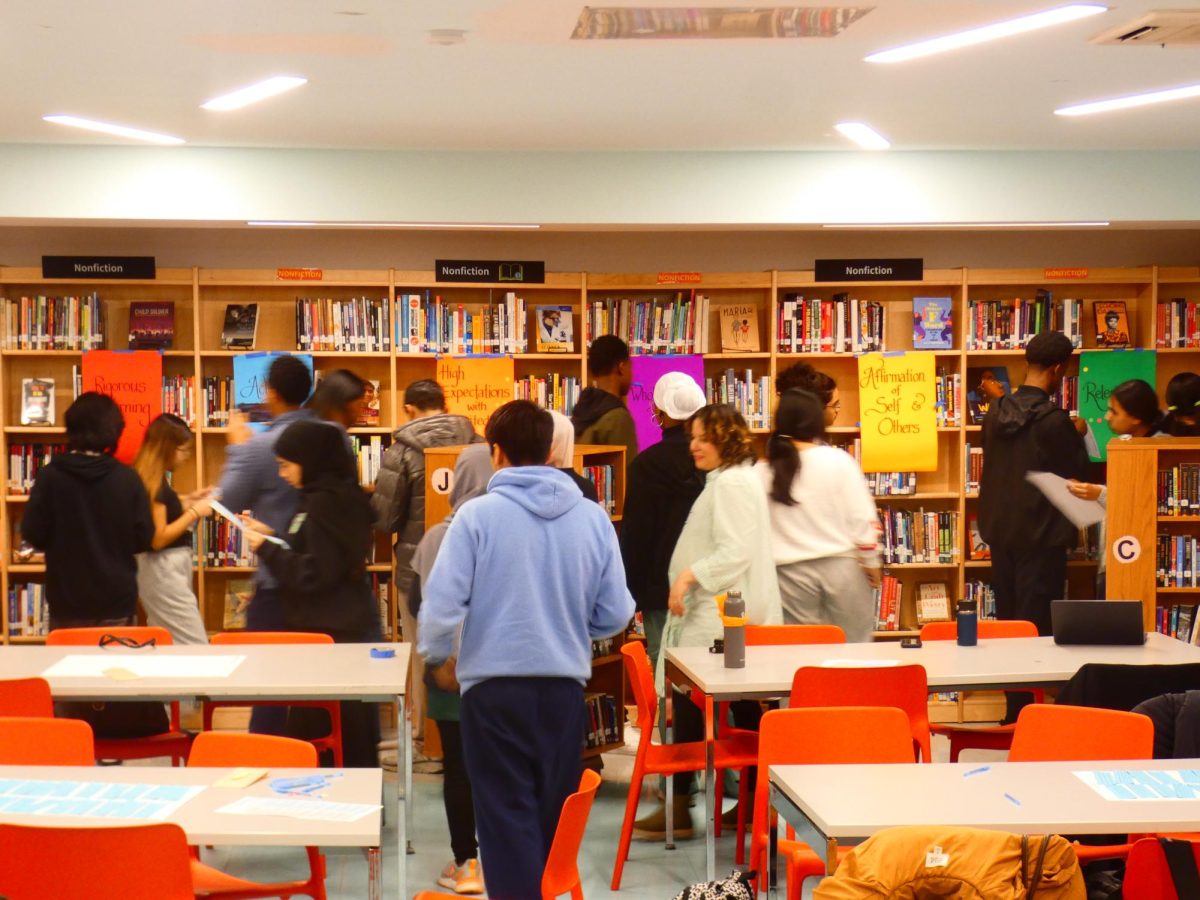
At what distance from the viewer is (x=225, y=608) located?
26.1 feet

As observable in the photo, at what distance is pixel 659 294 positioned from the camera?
8133 millimetres

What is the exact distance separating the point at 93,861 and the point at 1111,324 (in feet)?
22.3

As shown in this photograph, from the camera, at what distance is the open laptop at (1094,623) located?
5.24 meters

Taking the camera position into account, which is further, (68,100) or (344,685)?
(68,100)

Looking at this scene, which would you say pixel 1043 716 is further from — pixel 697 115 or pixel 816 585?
pixel 697 115

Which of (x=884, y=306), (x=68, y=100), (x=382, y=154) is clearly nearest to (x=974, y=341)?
(x=884, y=306)

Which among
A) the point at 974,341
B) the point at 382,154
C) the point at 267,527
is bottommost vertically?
the point at 267,527

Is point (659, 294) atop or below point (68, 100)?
below

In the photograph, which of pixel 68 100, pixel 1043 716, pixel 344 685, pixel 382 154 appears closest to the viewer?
pixel 1043 716

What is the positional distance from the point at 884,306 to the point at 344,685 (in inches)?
187

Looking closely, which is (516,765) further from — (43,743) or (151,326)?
(151,326)

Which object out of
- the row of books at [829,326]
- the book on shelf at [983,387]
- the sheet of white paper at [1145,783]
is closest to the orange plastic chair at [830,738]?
the sheet of white paper at [1145,783]

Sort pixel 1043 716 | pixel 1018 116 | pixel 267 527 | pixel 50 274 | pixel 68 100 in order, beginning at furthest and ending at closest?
pixel 50 274
pixel 1018 116
pixel 68 100
pixel 267 527
pixel 1043 716

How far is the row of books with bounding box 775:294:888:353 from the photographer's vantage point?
7.96 m
